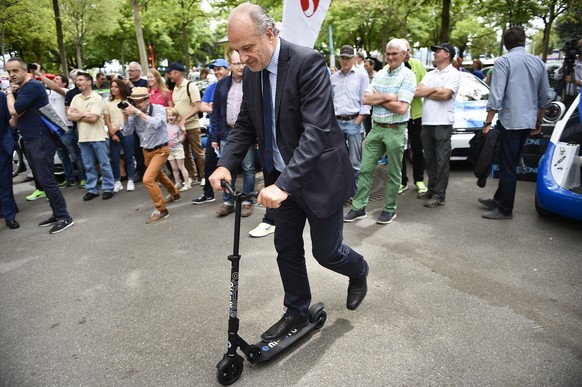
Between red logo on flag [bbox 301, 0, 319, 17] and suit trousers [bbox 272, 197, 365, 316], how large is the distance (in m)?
2.42

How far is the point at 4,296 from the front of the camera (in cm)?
390

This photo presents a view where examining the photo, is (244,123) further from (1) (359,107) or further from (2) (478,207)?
(2) (478,207)

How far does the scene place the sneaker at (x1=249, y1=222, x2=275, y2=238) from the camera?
4922 millimetres

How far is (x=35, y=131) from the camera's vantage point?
554 centimetres

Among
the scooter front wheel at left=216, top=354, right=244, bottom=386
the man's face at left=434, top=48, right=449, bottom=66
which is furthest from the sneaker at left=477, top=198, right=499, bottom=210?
the scooter front wheel at left=216, top=354, right=244, bottom=386

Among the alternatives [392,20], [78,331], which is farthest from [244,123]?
[392,20]

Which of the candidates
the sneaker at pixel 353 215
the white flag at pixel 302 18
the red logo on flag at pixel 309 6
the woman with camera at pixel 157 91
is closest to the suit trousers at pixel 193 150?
the woman with camera at pixel 157 91

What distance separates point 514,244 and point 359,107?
8.48 ft

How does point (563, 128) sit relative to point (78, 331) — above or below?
above

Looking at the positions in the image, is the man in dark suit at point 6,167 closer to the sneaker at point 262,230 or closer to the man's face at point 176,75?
the man's face at point 176,75

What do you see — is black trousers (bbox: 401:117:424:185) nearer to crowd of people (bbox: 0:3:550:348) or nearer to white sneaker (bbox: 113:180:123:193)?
crowd of people (bbox: 0:3:550:348)

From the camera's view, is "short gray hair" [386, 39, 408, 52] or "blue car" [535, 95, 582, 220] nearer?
"blue car" [535, 95, 582, 220]

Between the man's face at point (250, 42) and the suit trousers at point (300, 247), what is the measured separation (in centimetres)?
81

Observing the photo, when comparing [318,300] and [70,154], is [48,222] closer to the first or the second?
[70,154]
